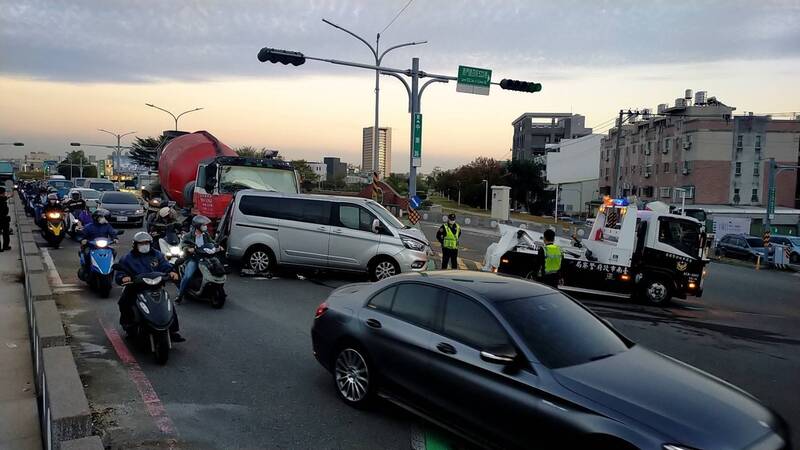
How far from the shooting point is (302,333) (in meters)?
8.12

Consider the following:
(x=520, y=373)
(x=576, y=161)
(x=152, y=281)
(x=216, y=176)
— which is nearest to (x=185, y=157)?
(x=216, y=176)

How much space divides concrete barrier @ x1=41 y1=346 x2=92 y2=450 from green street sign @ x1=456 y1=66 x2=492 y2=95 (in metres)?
14.8

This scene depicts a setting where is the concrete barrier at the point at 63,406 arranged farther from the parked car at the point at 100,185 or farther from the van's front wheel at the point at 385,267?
the parked car at the point at 100,185

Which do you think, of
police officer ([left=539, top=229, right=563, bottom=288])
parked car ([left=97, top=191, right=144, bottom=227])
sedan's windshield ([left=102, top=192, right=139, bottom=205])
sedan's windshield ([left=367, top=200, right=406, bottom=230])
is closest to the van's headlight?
sedan's windshield ([left=367, top=200, right=406, bottom=230])

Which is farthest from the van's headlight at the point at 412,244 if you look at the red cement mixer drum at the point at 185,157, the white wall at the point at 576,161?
the white wall at the point at 576,161

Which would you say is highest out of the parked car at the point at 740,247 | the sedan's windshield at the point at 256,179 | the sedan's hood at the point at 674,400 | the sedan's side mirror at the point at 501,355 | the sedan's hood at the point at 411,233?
the sedan's windshield at the point at 256,179

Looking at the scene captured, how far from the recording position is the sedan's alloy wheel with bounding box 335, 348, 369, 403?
5.29 meters

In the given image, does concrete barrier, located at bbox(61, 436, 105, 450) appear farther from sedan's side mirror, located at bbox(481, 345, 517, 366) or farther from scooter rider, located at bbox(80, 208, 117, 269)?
scooter rider, located at bbox(80, 208, 117, 269)

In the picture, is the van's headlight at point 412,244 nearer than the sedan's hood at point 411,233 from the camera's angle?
Yes

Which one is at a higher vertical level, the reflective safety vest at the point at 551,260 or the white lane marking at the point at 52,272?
the reflective safety vest at the point at 551,260

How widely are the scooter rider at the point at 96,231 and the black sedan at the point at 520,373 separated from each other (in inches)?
258

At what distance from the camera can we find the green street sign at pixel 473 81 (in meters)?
17.8

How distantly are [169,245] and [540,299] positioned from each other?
817 cm

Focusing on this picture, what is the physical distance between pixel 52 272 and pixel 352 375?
383 inches
